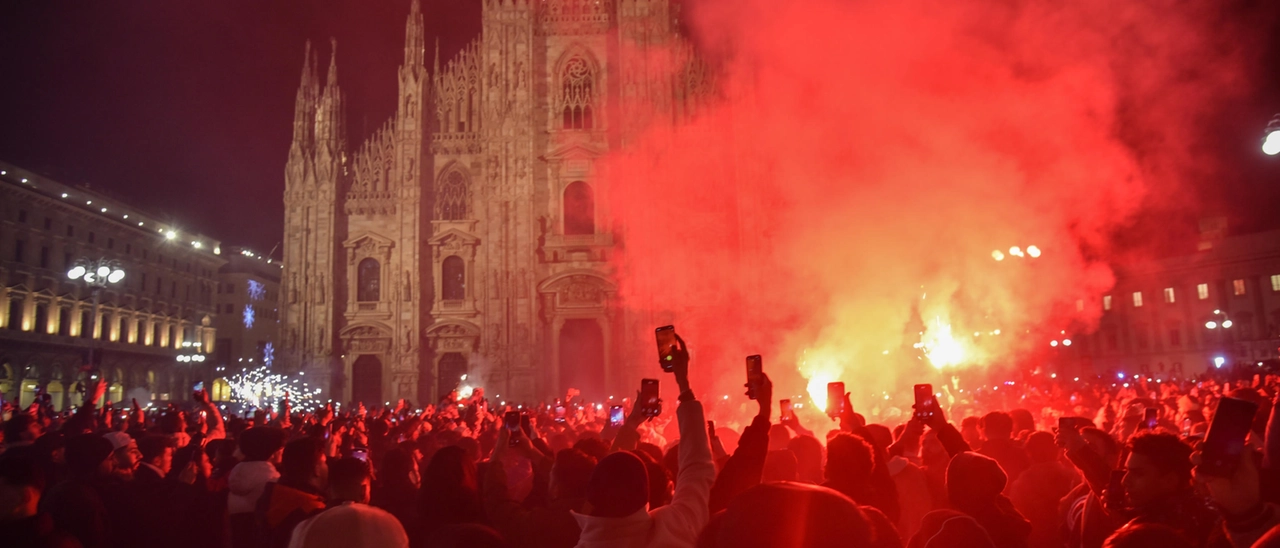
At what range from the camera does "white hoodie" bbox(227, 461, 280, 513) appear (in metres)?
5.76

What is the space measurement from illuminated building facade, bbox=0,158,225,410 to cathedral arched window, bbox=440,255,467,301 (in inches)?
532

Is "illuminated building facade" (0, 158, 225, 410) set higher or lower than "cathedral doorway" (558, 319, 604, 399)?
higher

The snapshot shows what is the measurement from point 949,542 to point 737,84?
3690 centimetres

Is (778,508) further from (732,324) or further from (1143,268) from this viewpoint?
(1143,268)

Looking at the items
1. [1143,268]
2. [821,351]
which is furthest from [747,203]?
[1143,268]

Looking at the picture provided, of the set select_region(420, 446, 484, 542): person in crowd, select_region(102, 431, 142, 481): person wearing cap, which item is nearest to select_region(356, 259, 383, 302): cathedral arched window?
select_region(102, 431, 142, 481): person wearing cap

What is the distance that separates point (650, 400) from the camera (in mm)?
5000

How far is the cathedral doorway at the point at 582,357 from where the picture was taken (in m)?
A: 39.3

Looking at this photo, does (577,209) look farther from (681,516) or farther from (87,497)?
(681,516)

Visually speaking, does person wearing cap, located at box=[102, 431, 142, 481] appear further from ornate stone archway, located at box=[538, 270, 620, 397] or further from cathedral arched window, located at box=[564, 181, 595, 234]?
cathedral arched window, located at box=[564, 181, 595, 234]

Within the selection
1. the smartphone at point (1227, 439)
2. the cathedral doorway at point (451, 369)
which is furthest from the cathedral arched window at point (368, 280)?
the smartphone at point (1227, 439)

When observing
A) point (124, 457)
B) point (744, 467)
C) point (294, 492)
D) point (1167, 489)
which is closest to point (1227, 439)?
point (1167, 489)

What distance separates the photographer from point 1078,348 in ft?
207

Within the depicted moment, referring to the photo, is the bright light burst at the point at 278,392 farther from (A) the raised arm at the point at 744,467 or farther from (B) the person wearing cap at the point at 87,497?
(A) the raised arm at the point at 744,467
